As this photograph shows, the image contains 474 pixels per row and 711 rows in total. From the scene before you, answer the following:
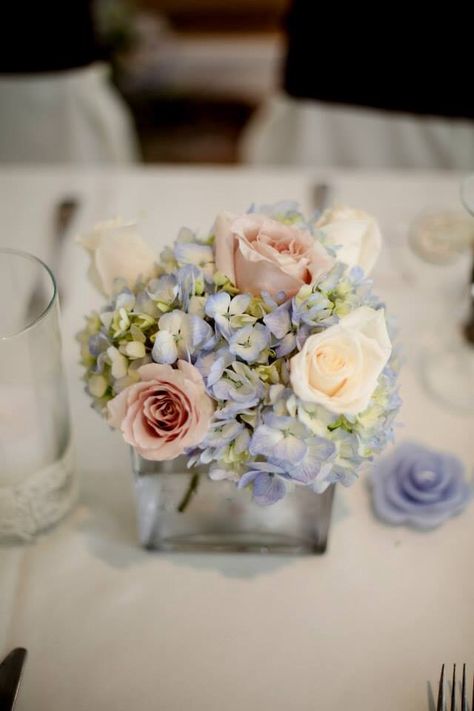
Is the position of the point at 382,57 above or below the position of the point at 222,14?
above

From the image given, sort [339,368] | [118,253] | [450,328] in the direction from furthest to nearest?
1. [450,328]
2. [118,253]
3. [339,368]

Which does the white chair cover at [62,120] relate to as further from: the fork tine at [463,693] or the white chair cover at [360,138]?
the fork tine at [463,693]

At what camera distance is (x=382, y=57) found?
1839 millimetres

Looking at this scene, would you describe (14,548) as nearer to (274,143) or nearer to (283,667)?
(283,667)

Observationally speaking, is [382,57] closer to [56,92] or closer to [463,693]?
[56,92]

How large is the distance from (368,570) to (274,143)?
1362mm

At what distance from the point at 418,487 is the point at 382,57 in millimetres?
1186

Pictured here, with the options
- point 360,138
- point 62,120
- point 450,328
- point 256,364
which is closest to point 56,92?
point 62,120

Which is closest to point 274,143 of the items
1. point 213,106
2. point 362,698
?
point 213,106

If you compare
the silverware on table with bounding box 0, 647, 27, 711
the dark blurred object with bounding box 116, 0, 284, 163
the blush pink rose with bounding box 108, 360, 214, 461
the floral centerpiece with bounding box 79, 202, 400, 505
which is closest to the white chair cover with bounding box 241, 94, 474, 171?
the dark blurred object with bounding box 116, 0, 284, 163

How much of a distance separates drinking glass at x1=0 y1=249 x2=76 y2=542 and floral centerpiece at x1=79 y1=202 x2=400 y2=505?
0.07 meters

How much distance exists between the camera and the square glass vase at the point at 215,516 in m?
0.90

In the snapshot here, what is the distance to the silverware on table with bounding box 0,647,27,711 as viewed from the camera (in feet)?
2.63

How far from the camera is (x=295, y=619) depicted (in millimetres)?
906
